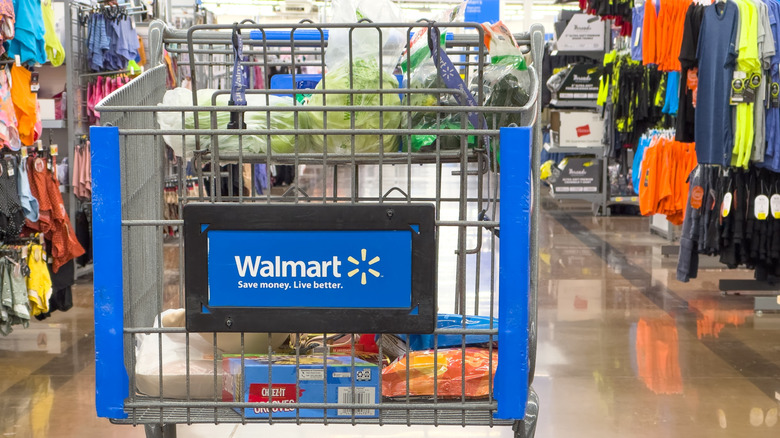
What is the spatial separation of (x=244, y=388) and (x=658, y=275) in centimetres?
573

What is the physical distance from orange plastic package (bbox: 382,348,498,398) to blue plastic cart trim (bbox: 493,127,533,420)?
0.05 metres

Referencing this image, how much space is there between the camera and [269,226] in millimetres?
1667

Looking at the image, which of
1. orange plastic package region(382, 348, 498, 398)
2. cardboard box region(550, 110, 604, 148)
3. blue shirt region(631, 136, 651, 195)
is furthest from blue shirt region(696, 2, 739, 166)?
cardboard box region(550, 110, 604, 148)

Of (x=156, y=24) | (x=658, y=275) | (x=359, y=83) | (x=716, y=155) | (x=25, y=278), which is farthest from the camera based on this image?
(x=658, y=275)

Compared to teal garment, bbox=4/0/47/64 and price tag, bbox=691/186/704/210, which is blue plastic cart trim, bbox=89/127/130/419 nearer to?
teal garment, bbox=4/0/47/64

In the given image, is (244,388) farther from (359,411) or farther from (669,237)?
(669,237)

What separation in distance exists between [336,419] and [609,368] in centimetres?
301

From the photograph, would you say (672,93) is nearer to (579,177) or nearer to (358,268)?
(579,177)

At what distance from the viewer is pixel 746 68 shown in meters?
5.38

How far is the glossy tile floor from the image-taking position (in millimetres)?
3646

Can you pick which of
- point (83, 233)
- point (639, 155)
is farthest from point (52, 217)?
point (639, 155)

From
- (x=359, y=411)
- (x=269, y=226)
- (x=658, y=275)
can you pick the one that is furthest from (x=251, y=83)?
(x=658, y=275)

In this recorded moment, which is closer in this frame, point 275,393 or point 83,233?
point 275,393

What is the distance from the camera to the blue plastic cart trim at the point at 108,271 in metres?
1.67
